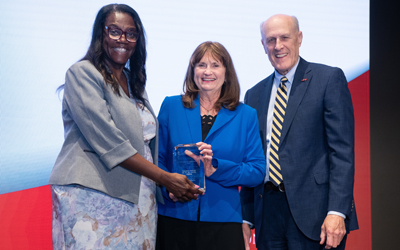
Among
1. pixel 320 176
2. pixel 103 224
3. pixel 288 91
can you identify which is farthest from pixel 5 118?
pixel 320 176

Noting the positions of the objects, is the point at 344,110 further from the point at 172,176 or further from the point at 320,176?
the point at 172,176

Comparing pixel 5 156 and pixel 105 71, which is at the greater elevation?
pixel 105 71

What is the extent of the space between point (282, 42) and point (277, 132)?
0.58m

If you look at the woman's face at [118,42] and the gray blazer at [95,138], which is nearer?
the gray blazer at [95,138]

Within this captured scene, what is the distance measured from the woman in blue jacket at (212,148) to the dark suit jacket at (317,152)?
19 cm

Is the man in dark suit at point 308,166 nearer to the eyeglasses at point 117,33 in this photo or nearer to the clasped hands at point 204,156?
the clasped hands at point 204,156

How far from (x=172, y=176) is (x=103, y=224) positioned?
1.24 feet

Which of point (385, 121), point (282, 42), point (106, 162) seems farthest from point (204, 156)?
point (385, 121)

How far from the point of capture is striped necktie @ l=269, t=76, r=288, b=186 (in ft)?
6.70

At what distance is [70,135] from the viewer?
1669mm

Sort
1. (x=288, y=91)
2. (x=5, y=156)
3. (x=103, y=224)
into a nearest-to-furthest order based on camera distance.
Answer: (x=103, y=224), (x=288, y=91), (x=5, y=156)

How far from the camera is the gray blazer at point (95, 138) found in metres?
1.60

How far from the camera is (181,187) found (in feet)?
5.72

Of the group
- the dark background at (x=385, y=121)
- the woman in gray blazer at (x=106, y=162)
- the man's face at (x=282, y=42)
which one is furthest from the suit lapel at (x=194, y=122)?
the dark background at (x=385, y=121)
